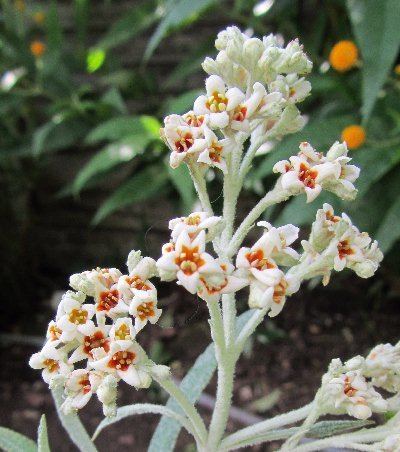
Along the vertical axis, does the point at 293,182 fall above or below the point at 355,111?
below

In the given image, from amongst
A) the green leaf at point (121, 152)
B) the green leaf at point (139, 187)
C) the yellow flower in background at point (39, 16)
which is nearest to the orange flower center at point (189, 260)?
the green leaf at point (121, 152)

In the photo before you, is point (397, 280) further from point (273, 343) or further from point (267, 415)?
point (267, 415)

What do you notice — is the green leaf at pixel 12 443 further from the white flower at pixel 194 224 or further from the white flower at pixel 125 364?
the white flower at pixel 194 224

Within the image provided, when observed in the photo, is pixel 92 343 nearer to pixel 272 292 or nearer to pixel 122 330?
pixel 122 330

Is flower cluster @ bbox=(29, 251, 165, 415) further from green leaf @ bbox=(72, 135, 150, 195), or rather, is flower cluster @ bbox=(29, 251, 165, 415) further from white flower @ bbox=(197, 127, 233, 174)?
green leaf @ bbox=(72, 135, 150, 195)

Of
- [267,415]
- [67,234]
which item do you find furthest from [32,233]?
[267,415]

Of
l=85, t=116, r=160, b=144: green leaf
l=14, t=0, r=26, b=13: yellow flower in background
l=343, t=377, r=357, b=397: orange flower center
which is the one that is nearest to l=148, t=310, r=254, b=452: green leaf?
l=343, t=377, r=357, b=397: orange flower center
